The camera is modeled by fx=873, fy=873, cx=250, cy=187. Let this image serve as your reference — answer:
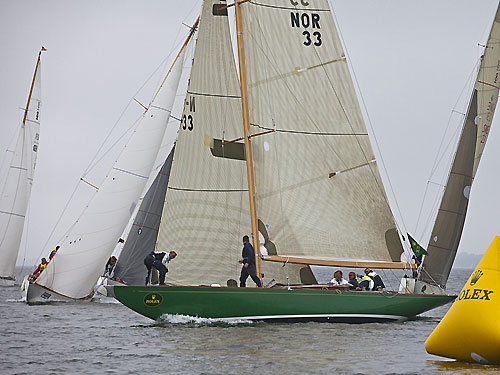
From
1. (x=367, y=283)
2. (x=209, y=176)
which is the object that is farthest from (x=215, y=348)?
(x=367, y=283)

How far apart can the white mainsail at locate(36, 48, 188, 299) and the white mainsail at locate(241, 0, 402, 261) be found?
883 cm

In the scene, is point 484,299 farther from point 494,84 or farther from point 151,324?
point 494,84

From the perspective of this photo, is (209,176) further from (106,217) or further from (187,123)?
(106,217)

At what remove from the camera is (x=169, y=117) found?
31.3m

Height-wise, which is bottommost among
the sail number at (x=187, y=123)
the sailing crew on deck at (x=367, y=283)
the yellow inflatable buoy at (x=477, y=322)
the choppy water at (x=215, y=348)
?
the choppy water at (x=215, y=348)

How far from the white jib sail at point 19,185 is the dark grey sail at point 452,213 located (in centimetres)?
2463

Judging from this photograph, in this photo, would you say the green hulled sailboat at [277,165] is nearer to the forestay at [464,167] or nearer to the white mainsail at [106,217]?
the forestay at [464,167]

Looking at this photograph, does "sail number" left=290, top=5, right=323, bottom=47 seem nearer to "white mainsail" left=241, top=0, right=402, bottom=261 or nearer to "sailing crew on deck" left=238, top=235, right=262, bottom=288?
"white mainsail" left=241, top=0, right=402, bottom=261

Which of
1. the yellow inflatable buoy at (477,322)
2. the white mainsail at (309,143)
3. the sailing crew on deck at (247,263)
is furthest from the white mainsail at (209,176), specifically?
the yellow inflatable buoy at (477,322)

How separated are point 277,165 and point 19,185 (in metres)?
25.8

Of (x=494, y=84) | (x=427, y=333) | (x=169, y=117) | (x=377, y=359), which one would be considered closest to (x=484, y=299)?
(x=377, y=359)

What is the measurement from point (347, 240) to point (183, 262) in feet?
13.7

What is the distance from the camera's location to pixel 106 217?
29.1m

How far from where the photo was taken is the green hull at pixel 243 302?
2023 cm
